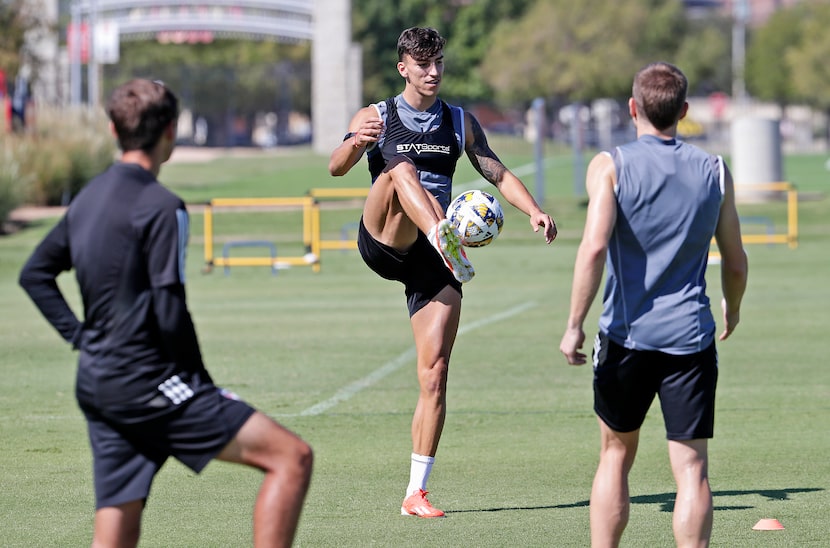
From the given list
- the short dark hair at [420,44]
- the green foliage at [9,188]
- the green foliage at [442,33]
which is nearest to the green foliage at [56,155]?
the green foliage at [9,188]

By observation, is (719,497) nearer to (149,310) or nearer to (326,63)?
(149,310)

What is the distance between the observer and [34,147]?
32.7 meters

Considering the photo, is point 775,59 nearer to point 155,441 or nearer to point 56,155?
point 56,155

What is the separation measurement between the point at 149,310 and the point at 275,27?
64.4 m

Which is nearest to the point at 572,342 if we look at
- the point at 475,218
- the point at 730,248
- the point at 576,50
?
the point at 730,248

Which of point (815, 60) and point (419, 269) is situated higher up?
point (815, 60)

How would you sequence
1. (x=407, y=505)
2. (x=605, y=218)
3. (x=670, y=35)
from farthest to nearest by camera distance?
(x=670, y=35) < (x=407, y=505) < (x=605, y=218)

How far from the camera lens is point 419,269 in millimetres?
7320

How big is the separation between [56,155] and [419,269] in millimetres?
27101

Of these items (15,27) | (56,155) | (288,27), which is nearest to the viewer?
(56,155)

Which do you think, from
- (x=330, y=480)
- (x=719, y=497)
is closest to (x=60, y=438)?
(x=330, y=480)

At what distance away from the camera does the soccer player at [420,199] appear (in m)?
7.09

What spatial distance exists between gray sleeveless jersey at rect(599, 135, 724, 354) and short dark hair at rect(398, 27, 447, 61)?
2.19 meters

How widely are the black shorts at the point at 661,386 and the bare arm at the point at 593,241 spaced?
0.17 m
